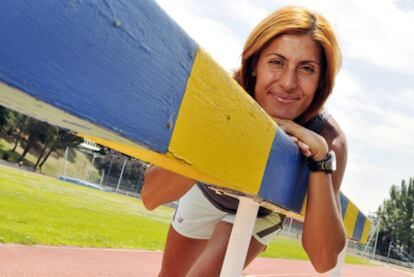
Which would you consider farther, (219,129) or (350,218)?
(350,218)

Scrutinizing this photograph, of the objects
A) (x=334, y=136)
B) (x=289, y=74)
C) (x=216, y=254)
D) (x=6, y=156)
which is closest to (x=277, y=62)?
(x=289, y=74)

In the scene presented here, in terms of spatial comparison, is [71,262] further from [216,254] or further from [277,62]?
[277,62]

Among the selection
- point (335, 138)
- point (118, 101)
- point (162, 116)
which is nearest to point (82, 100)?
point (118, 101)

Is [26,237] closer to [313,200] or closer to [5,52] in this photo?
[313,200]

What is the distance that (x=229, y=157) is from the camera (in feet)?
3.09

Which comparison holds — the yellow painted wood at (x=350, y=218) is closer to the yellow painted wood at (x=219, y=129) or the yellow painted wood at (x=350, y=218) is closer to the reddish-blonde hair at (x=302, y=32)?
the reddish-blonde hair at (x=302, y=32)

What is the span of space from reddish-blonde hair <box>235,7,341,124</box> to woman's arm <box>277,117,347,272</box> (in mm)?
260

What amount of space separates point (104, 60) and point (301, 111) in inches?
50.9

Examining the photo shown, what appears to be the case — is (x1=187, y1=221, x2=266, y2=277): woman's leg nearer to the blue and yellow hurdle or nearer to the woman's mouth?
the woman's mouth

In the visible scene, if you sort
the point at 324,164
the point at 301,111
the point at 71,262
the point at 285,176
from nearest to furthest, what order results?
1. the point at 285,176
2. the point at 324,164
3. the point at 301,111
4. the point at 71,262

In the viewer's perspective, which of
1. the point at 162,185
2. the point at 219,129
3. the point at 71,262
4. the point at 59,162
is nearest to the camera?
the point at 219,129

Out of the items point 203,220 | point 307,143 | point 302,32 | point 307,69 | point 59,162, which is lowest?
point 59,162

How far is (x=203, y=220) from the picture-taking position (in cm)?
226

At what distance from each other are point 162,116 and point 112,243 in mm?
7747
